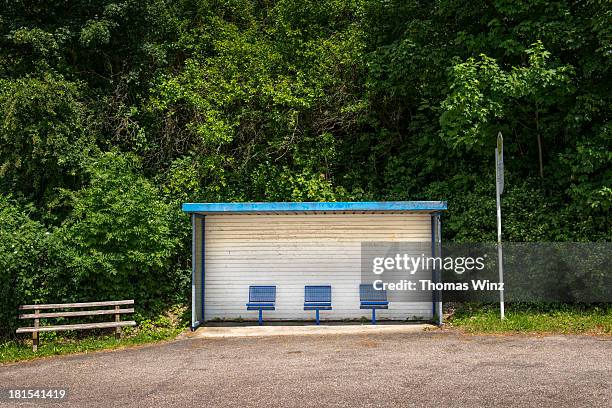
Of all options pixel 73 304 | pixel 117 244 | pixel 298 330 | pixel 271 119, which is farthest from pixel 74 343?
pixel 271 119

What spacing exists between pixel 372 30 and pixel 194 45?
555cm

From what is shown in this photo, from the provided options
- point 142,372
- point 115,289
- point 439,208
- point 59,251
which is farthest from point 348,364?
point 59,251

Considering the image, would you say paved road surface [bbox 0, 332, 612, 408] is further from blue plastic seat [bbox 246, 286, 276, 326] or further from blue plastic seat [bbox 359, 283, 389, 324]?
blue plastic seat [bbox 246, 286, 276, 326]

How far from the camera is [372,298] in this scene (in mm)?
12820

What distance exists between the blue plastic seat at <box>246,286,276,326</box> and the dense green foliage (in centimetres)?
213

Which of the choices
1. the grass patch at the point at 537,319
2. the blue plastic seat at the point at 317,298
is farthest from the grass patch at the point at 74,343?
the grass patch at the point at 537,319

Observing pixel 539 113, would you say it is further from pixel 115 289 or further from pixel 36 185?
pixel 36 185

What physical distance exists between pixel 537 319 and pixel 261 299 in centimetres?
574

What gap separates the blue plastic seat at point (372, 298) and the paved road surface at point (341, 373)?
1.36 meters

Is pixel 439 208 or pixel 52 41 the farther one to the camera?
pixel 52 41

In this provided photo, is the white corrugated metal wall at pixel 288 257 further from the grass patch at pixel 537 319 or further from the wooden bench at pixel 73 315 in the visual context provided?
the wooden bench at pixel 73 315

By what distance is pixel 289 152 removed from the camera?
17359mm

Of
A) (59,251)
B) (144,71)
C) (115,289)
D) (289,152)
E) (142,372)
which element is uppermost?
(144,71)

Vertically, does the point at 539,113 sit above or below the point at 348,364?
above
